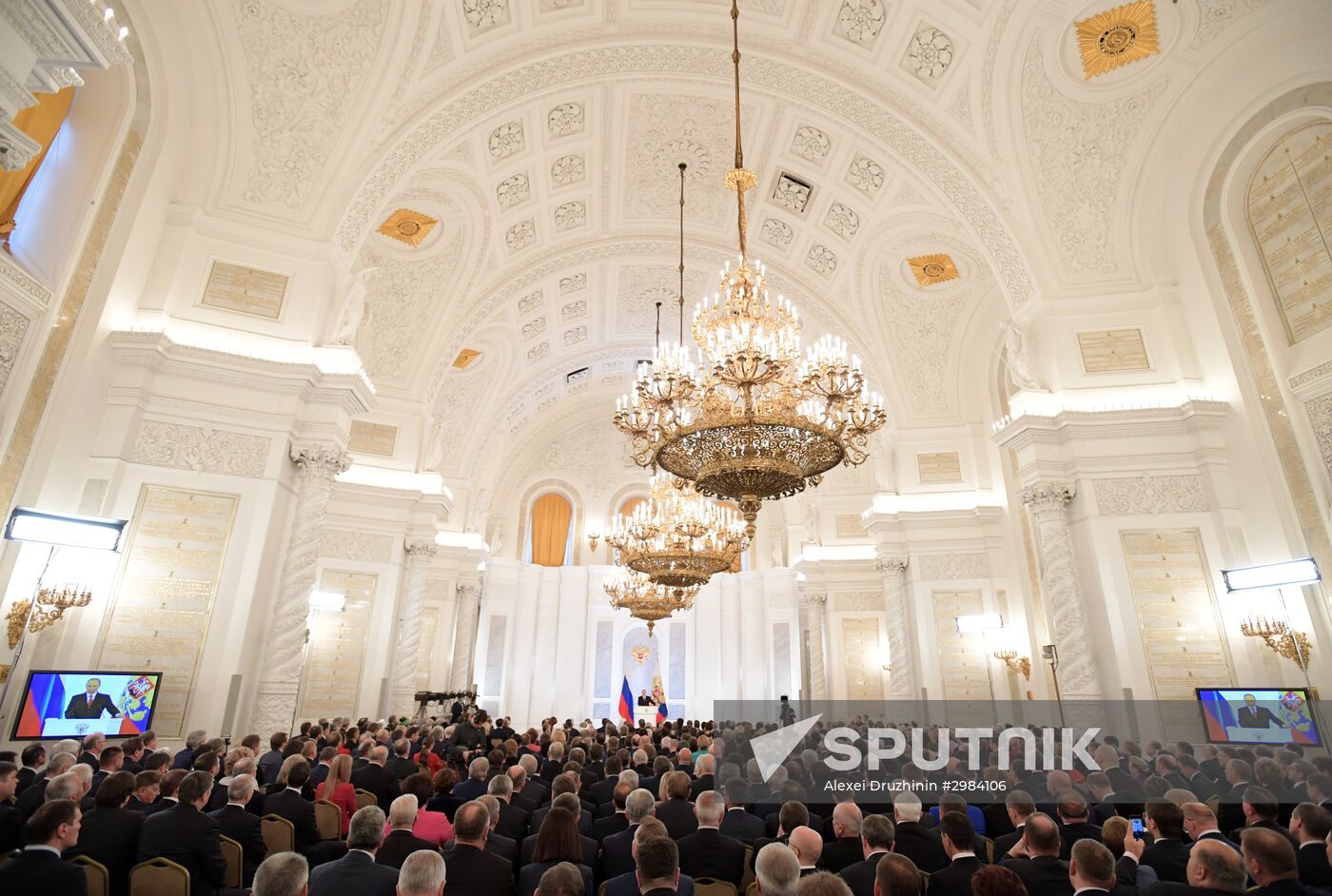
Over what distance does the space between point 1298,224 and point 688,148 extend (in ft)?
28.5

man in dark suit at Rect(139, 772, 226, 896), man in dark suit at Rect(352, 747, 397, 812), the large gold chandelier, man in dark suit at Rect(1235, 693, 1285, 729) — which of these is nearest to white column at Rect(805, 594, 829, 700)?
man in dark suit at Rect(1235, 693, 1285, 729)

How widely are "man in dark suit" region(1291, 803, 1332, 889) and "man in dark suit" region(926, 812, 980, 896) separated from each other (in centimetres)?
114

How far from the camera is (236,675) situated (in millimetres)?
7117

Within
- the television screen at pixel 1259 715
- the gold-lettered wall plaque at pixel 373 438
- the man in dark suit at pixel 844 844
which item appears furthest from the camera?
the gold-lettered wall plaque at pixel 373 438

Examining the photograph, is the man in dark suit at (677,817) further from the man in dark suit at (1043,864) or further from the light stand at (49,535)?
the light stand at (49,535)

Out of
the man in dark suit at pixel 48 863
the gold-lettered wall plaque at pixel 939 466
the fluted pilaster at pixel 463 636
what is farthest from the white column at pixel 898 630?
the man in dark suit at pixel 48 863

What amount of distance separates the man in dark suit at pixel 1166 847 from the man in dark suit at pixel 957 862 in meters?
0.82

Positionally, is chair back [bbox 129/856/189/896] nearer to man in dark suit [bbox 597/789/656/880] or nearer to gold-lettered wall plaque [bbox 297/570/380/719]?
man in dark suit [bbox 597/789/656/880]

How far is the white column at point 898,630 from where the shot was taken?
1294 centimetres

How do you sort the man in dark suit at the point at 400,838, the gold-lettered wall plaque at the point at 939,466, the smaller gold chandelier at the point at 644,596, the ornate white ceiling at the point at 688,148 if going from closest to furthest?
1. the man in dark suit at the point at 400,838
2. the ornate white ceiling at the point at 688,148
3. the gold-lettered wall plaque at the point at 939,466
4. the smaller gold chandelier at the point at 644,596

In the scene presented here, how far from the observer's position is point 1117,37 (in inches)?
340

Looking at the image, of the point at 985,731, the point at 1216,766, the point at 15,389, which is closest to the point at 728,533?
the point at 985,731

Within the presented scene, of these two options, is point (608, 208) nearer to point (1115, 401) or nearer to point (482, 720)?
point (1115, 401)

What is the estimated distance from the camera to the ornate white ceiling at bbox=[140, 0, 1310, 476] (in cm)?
852
